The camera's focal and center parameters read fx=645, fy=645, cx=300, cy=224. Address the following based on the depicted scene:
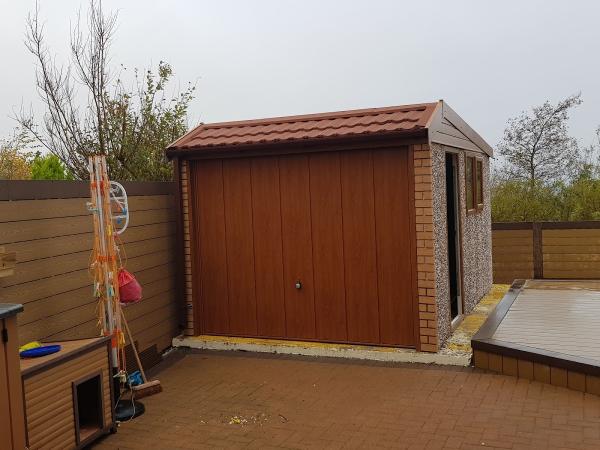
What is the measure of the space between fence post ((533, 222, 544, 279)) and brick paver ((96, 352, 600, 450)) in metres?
5.59

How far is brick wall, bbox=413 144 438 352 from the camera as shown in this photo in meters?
6.37

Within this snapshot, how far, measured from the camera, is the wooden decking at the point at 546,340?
5551mm

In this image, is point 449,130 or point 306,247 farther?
point 449,130

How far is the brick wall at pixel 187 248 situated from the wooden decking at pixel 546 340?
3208 millimetres

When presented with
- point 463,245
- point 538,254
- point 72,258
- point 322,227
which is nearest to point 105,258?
point 72,258

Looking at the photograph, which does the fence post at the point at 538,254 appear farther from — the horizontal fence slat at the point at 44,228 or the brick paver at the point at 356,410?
the horizontal fence slat at the point at 44,228

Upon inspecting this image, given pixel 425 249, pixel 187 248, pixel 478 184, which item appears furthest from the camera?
pixel 478 184

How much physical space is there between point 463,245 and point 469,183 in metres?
1.01

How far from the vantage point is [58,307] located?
543 centimetres

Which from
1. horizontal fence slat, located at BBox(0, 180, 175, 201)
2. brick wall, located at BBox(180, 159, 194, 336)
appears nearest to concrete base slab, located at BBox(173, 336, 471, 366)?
brick wall, located at BBox(180, 159, 194, 336)

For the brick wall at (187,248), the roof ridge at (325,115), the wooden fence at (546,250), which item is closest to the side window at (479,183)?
the wooden fence at (546,250)

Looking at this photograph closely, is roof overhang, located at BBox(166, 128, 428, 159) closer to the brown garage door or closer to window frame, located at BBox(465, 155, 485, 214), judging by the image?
the brown garage door

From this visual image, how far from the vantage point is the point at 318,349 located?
22.5 ft

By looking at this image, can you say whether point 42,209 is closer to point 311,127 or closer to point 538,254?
point 311,127
